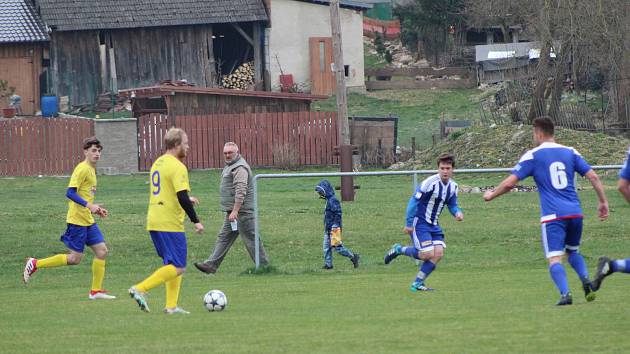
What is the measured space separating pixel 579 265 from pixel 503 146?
23263 millimetres

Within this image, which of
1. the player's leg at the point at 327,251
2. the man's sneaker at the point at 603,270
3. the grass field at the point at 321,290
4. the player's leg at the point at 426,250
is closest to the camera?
the grass field at the point at 321,290

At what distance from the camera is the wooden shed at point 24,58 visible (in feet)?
156

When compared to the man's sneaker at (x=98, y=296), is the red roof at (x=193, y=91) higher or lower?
higher

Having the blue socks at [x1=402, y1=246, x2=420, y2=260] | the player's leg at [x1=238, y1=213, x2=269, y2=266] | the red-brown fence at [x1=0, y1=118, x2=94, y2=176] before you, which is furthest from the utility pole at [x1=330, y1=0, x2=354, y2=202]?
the blue socks at [x1=402, y1=246, x2=420, y2=260]

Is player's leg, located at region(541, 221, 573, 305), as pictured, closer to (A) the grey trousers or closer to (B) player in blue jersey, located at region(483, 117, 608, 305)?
(B) player in blue jersey, located at region(483, 117, 608, 305)

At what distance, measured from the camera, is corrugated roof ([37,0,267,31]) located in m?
47.9

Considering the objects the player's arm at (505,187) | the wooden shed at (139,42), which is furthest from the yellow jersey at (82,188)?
the wooden shed at (139,42)

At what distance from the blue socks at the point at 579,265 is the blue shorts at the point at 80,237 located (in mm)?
5880

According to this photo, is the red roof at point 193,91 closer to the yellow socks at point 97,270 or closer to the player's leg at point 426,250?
the yellow socks at point 97,270

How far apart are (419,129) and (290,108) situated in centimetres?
533

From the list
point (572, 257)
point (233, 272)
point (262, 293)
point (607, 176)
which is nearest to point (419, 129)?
point (607, 176)

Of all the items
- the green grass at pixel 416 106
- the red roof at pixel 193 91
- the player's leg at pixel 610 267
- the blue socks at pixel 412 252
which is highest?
the red roof at pixel 193 91

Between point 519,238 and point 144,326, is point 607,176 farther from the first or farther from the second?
point 144,326

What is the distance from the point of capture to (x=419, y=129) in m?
44.0
